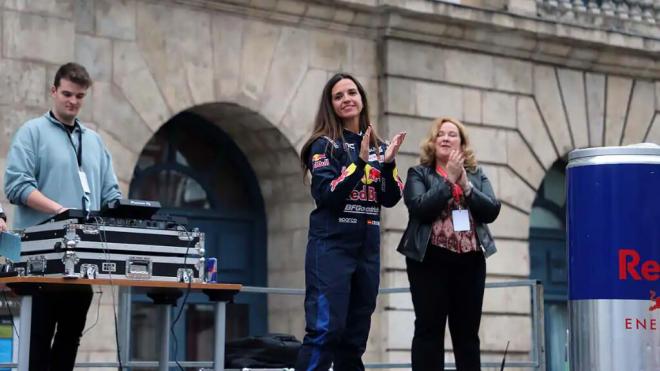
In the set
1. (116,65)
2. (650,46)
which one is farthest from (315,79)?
(650,46)

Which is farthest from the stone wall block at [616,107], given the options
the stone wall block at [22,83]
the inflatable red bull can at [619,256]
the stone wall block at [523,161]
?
the inflatable red bull can at [619,256]

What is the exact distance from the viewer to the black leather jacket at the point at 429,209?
8.87 metres

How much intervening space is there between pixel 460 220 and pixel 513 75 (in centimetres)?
841

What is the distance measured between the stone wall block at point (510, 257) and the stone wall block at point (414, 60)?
6.07ft

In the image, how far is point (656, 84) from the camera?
1847cm

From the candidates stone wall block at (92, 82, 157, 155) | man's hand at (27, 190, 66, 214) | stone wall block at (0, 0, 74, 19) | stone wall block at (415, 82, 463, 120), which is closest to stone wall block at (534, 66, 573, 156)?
stone wall block at (415, 82, 463, 120)

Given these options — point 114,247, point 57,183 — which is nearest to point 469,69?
point 57,183

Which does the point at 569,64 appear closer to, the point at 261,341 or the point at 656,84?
the point at 656,84

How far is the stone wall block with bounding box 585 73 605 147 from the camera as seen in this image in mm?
17672

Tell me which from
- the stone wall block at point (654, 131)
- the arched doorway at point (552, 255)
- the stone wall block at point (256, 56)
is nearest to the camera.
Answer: the stone wall block at point (256, 56)

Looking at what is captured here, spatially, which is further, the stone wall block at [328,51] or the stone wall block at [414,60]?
the stone wall block at [414,60]

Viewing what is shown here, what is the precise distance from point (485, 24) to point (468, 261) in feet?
26.0

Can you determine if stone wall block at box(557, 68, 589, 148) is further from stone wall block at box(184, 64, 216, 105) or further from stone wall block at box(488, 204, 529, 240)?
stone wall block at box(184, 64, 216, 105)

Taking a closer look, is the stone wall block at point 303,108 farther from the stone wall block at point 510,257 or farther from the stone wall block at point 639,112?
the stone wall block at point 639,112
